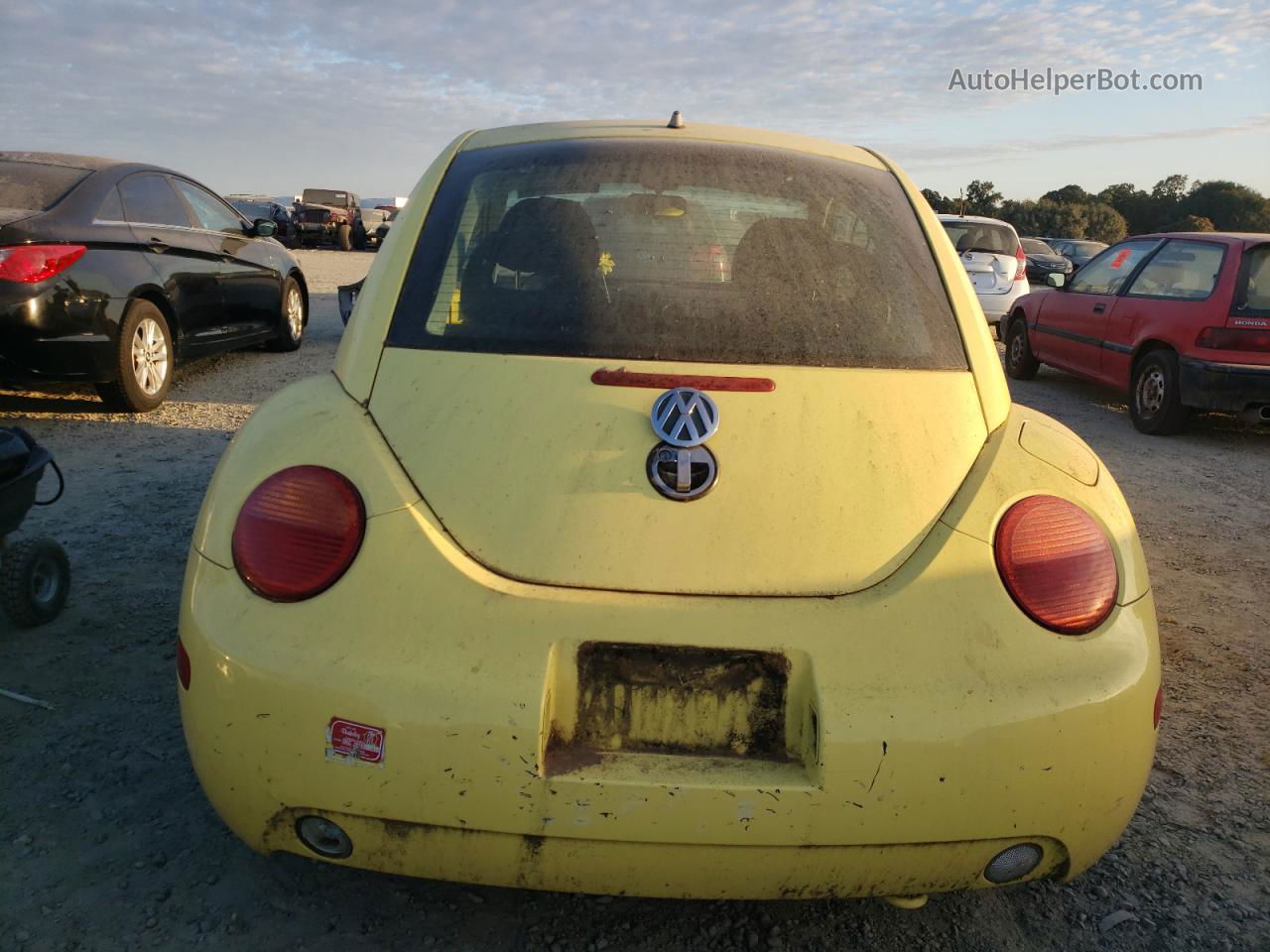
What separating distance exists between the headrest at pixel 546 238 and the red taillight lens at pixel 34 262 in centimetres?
458

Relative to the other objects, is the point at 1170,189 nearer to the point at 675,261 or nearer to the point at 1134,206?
the point at 1134,206

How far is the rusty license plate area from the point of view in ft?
5.64

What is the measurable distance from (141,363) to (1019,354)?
793 centimetres

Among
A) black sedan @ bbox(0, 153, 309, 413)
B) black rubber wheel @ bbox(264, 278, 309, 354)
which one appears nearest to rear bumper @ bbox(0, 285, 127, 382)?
black sedan @ bbox(0, 153, 309, 413)

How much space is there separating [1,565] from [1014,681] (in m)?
3.08

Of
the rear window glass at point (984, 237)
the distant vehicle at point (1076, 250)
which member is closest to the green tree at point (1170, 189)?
the distant vehicle at point (1076, 250)

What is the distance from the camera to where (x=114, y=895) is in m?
2.12

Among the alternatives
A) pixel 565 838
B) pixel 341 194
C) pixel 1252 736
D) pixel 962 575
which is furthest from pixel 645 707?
pixel 341 194

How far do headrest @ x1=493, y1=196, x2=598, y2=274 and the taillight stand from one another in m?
6.33

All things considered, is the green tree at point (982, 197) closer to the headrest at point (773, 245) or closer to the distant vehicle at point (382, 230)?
the distant vehicle at point (382, 230)

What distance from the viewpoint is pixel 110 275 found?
20.4ft

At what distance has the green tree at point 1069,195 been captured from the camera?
7356 centimetres

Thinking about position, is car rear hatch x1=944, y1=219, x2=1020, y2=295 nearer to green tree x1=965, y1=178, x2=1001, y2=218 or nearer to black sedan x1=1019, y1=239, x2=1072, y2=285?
black sedan x1=1019, y1=239, x2=1072, y2=285

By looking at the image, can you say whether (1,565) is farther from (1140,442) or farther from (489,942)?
(1140,442)
